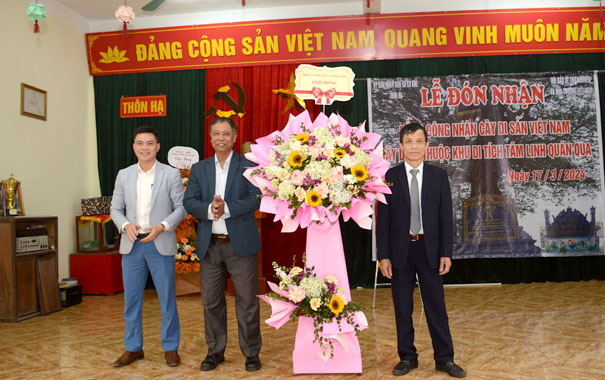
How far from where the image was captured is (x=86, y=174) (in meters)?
6.03

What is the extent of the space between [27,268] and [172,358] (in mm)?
2347

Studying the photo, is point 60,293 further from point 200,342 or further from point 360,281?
point 360,281

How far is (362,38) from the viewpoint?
5590 mm

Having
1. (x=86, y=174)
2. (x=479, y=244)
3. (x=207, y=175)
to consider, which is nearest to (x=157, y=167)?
(x=207, y=175)

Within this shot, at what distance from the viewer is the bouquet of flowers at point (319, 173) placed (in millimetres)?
2414

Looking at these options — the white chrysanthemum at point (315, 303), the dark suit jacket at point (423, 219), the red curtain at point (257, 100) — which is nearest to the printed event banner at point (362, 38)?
the red curtain at point (257, 100)

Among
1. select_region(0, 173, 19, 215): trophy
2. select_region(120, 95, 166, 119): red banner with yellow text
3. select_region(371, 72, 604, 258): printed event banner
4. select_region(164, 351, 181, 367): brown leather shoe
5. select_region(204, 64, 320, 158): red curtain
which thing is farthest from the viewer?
select_region(120, 95, 166, 119): red banner with yellow text

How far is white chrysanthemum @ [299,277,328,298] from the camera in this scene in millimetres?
2521

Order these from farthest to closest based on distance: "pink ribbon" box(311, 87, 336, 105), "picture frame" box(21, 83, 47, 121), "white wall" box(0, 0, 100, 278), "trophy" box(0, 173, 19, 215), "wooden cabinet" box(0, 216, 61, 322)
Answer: "pink ribbon" box(311, 87, 336, 105)
"picture frame" box(21, 83, 47, 121)
"white wall" box(0, 0, 100, 278)
"trophy" box(0, 173, 19, 215)
"wooden cabinet" box(0, 216, 61, 322)

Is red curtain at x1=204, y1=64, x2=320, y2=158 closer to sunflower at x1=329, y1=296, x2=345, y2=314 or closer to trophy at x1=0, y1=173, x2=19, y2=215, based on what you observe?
trophy at x1=0, y1=173, x2=19, y2=215

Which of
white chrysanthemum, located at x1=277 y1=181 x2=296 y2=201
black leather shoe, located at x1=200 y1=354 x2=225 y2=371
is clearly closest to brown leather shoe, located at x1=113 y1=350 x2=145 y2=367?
black leather shoe, located at x1=200 y1=354 x2=225 y2=371

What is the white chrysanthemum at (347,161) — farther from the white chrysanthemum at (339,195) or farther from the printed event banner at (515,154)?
the printed event banner at (515,154)

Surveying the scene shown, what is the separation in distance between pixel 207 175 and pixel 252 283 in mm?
749

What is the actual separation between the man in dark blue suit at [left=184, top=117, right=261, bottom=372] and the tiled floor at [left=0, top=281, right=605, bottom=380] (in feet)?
0.68
